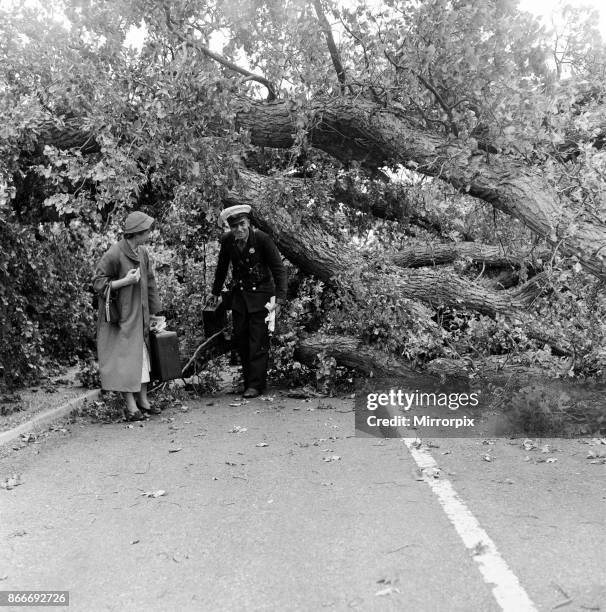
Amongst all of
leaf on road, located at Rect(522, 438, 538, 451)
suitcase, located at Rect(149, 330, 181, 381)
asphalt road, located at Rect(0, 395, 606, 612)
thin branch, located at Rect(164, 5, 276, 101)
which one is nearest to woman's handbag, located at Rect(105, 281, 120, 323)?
suitcase, located at Rect(149, 330, 181, 381)

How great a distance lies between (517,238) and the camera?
9.48 metres

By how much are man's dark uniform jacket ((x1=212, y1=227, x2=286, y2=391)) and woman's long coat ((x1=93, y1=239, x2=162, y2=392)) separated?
144cm

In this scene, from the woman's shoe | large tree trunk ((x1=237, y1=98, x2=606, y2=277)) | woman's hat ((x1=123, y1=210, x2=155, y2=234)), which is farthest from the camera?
the woman's shoe

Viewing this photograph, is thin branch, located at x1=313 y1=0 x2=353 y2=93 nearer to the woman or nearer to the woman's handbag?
the woman

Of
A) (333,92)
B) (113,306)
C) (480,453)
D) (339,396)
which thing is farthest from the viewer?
(339,396)

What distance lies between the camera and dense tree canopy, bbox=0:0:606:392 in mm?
6922

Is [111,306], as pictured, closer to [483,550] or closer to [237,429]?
[237,429]

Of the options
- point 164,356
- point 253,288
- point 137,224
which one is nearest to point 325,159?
point 253,288

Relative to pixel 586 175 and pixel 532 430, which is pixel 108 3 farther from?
pixel 532 430

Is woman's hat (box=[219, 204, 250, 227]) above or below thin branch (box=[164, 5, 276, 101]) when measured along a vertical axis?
below

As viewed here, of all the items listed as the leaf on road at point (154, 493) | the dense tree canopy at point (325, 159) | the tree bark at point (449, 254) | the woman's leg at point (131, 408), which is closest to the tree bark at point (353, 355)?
the dense tree canopy at point (325, 159)

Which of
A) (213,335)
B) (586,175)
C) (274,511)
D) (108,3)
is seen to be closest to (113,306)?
(213,335)

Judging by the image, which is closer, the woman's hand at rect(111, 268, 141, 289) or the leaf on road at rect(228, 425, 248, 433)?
the leaf on road at rect(228, 425, 248, 433)

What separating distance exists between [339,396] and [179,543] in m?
5.29
